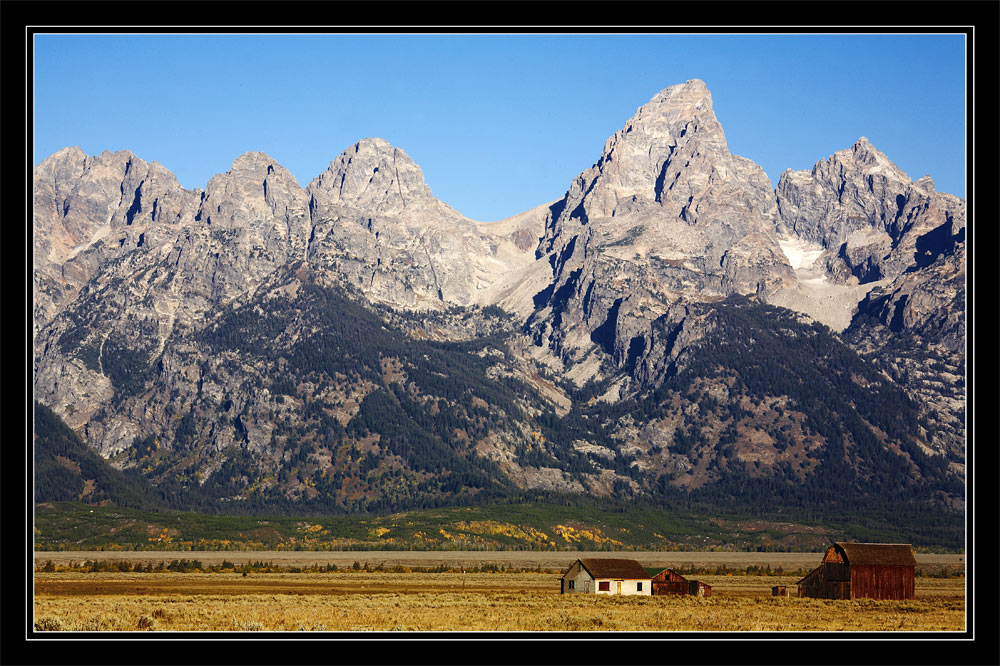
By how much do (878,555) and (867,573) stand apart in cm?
257

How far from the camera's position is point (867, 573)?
344 ft

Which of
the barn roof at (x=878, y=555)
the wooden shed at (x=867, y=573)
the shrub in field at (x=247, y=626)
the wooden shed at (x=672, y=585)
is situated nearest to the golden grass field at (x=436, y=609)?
the shrub in field at (x=247, y=626)

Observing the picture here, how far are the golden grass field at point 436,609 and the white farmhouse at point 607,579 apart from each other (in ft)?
15.5

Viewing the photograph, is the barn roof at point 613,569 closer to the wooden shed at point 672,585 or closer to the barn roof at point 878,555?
the wooden shed at point 672,585

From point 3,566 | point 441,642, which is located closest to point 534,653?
point 441,642

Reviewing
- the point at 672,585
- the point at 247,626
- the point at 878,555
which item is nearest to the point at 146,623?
the point at 247,626

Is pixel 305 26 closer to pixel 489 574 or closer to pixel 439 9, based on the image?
pixel 439 9

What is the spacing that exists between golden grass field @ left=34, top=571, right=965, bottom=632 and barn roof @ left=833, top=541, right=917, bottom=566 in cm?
394

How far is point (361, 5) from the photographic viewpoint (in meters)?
30.0

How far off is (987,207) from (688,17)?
1014 centimetres

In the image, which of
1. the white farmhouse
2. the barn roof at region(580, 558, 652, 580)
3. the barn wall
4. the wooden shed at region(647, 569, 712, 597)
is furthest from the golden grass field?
the barn roof at region(580, 558, 652, 580)

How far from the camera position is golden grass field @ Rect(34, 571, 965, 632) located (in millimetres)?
63719

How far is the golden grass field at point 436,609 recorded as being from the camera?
209 ft

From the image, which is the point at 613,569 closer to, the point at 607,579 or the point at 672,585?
the point at 607,579
